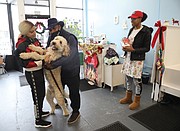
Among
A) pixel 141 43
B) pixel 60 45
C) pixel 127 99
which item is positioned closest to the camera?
pixel 60 45

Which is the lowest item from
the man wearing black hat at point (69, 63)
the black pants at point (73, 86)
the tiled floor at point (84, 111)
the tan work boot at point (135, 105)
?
the tiled floor at point (84, 111)

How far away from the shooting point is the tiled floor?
2.16 m

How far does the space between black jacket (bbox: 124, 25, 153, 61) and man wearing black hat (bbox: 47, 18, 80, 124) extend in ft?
3.22

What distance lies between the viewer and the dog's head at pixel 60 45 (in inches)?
74.4

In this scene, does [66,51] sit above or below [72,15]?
below

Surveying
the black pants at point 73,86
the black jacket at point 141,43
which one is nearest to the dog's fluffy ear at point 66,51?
the black pants at point 73,86

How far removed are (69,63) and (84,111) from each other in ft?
3.25

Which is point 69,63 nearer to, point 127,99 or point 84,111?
point 84,111

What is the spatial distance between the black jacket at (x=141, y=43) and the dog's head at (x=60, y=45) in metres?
1.11

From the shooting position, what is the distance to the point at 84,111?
8.41ft

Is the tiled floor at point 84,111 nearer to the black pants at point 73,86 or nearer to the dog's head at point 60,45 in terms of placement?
the black pants at point 73,86

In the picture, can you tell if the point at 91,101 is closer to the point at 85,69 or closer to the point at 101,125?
the point at 101,125

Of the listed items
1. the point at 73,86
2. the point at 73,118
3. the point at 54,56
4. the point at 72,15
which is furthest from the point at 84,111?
the point at 72,15

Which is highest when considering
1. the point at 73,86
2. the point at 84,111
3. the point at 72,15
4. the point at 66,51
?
the point at 72,15
